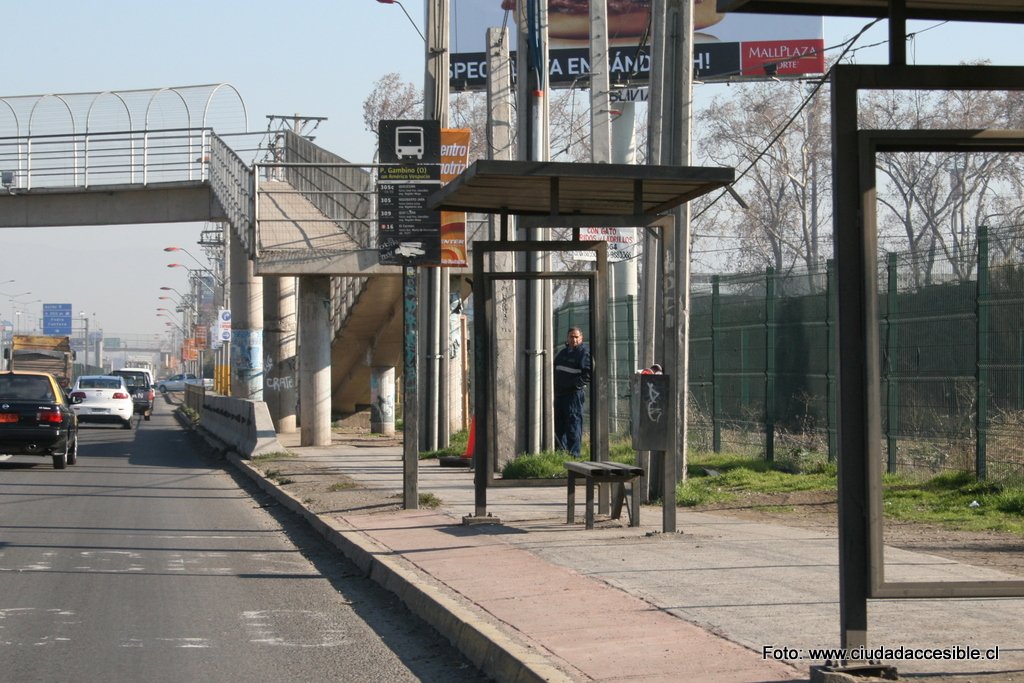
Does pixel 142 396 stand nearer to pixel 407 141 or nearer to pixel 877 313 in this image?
pixel 407 141

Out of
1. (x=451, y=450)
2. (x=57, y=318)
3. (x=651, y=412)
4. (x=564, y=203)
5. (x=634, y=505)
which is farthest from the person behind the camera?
(x=57, y=318)

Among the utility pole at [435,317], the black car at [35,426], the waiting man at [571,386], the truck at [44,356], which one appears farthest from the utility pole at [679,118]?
the truck at [44,356]

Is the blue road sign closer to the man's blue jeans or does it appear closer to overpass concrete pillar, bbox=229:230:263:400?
overpass concrete pillar, bbox=229:230:263:400

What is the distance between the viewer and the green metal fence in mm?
13344

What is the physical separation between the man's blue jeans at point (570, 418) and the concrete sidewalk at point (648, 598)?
196 inches

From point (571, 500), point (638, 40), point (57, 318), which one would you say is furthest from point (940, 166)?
point (57, 318)

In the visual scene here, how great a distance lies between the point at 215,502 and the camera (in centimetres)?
1714

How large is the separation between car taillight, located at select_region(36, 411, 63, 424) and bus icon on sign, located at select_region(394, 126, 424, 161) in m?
11.8

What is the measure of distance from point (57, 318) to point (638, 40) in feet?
363

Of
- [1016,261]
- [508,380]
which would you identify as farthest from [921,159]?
[1016,261]

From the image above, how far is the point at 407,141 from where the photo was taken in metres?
14.0

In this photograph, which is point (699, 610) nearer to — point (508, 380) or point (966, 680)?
point (966, 680)

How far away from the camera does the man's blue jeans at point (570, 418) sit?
18.3 metres

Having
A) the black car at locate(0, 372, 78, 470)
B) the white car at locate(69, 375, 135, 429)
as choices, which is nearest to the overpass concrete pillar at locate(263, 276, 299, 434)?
the black car at locate(0, 372, 78, 470)
